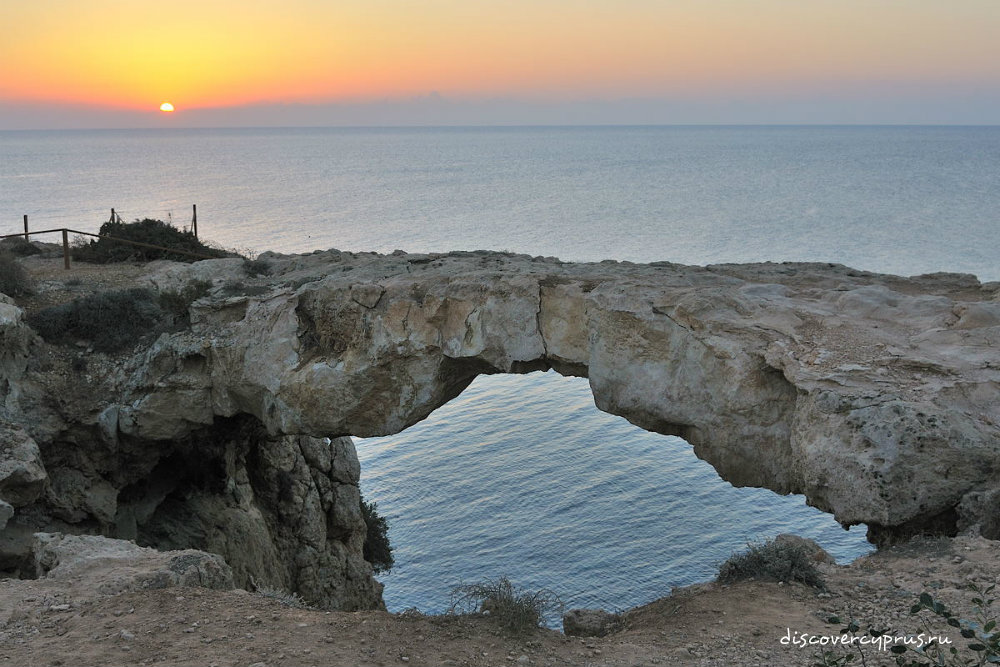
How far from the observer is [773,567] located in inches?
362

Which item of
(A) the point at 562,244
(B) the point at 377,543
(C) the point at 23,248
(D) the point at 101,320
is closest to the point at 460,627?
(D) the point at 101,320

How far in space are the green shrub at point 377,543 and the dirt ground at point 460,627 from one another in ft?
39.4

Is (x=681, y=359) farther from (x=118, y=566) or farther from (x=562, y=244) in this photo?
(x=562, y=244)

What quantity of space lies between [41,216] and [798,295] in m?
63.6

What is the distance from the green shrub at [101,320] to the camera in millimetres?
14398

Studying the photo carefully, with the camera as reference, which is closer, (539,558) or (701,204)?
(539,558)

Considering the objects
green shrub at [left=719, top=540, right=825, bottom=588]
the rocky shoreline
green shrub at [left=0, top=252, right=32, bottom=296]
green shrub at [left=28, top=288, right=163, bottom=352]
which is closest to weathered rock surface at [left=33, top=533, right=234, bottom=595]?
the rocky shoreline

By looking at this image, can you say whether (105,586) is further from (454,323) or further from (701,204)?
(701,204)

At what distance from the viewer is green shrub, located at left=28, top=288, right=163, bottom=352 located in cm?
1440

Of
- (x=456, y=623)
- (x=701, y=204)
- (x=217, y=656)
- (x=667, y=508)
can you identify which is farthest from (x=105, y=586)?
(x=701, y=204)

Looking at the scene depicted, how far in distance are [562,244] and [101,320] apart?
3919 centimetres

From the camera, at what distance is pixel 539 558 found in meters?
19.7

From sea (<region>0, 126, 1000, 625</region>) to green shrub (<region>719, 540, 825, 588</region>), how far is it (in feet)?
28.2

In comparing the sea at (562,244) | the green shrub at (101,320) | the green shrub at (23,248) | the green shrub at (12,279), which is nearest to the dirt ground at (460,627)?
the green shrub at (101,320)
